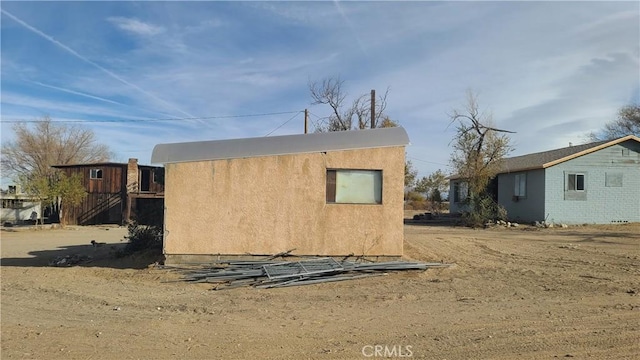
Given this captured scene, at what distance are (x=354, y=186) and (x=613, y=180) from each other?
17.8m

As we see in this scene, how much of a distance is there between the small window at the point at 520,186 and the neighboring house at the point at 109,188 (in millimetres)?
23181

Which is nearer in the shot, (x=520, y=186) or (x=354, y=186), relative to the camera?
(x=354, y=186)

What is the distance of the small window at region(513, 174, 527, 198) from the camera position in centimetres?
2545

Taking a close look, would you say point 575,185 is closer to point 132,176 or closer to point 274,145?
point 274,145

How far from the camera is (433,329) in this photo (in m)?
6.22

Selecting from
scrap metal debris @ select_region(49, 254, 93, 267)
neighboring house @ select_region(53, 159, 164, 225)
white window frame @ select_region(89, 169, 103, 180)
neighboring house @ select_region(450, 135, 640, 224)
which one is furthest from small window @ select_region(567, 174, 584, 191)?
white window frame @ select_region(89, 169, 103, 180)

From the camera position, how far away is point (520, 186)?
25.9m

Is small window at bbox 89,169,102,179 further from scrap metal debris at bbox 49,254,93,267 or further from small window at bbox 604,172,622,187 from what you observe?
small window at bbox 604,172,622,187

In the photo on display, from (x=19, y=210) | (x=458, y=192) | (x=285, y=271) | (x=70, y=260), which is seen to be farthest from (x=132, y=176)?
(x=285, y=271)

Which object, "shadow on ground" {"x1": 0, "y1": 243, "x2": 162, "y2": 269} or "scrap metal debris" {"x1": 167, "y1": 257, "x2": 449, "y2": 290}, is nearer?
"scrap metal debris" {"x1": 167, "y1": 257, "x2": 449, "y2": 290}

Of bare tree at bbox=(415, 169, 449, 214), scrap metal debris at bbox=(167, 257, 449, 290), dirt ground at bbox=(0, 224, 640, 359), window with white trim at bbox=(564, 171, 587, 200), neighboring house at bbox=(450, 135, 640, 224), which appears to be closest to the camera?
dirt ground at bbox=(0, 224, 640, 359)

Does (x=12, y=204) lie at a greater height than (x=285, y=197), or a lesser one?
Result: lesser

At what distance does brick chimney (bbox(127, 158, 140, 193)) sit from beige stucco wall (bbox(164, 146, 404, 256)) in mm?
25385

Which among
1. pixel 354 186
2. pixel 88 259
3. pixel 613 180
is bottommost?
pixel 88 259
